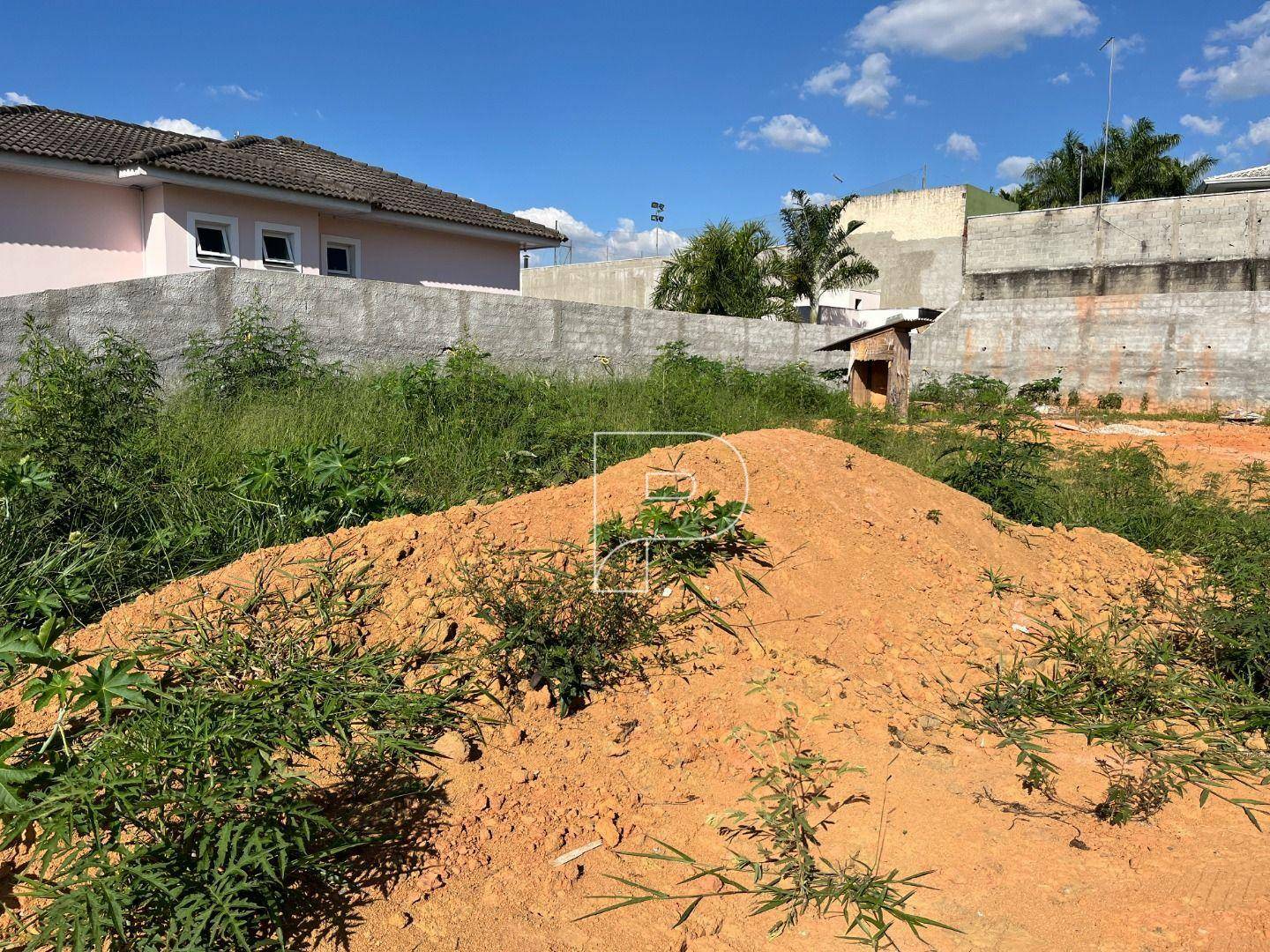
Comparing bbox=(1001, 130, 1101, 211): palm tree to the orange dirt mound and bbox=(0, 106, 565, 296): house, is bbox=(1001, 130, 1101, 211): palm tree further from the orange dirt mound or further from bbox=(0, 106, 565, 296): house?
the orange dirt mound

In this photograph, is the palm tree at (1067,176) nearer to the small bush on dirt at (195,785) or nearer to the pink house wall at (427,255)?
the pink house wall at (427,255)

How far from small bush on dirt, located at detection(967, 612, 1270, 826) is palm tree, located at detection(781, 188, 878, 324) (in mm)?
21571

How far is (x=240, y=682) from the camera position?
2480 mm

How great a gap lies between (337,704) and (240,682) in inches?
13.8

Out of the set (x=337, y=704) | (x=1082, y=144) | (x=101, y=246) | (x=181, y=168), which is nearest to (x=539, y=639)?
(x=337, y=704)

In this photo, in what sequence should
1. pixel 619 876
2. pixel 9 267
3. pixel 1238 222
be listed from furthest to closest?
1. pixel 1238 222
2. pixel 9 267
3. pixel 619 876

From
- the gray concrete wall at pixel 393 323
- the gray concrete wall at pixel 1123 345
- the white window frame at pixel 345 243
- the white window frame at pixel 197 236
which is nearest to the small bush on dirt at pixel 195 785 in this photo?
the gray concrete wall at pixel 393 323

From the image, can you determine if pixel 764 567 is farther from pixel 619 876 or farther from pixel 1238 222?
pixel 1238 222

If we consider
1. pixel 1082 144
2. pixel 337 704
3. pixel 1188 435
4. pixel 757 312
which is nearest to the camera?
pixel 337 704

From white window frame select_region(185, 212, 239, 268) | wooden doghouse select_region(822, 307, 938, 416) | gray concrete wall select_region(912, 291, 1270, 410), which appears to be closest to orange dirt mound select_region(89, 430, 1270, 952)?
wooden doghouse select_region(822, 307, 938, 416)

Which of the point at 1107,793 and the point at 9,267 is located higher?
the point at 9,267

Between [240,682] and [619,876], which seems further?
[240,682]

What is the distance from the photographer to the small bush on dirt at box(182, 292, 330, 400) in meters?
7.34

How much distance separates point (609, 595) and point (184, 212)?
10659mm
